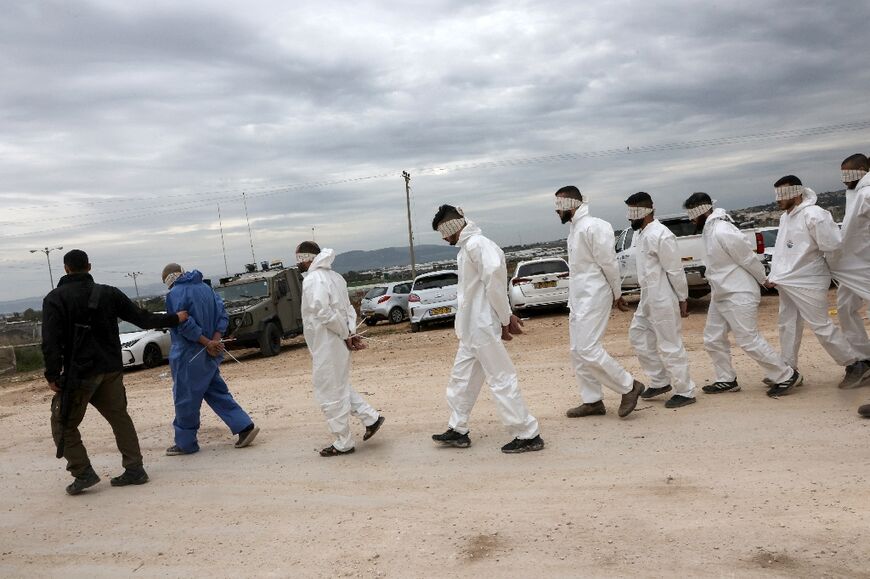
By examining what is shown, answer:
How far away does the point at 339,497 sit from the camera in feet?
17.0

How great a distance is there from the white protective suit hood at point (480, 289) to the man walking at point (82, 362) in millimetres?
2879

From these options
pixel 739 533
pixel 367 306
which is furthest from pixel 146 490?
pixel 367 306

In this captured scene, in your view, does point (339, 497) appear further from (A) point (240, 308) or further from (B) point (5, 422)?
(A) point (240, 308)

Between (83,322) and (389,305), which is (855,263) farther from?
(389,305)

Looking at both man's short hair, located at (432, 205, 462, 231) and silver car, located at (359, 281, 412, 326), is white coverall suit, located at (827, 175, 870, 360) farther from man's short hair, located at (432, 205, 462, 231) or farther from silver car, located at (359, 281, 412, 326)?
silver car, located at (359, 281, 412, 326)

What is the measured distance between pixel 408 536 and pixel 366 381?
6008 mm

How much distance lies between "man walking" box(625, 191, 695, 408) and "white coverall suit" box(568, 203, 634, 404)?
1.54ft

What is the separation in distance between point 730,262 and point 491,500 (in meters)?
3.66

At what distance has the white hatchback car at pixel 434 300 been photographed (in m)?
17.3

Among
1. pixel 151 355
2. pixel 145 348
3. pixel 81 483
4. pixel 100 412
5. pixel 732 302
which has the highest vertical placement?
pixel 732 302

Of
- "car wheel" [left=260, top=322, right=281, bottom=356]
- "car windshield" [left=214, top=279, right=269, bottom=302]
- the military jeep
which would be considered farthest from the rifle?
"car windshield" [left=214, top=279, right=269, bottom=302]

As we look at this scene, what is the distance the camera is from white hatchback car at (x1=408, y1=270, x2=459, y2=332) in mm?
17281

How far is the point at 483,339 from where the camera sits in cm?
582

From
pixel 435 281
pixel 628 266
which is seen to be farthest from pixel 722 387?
pixel 435 281
